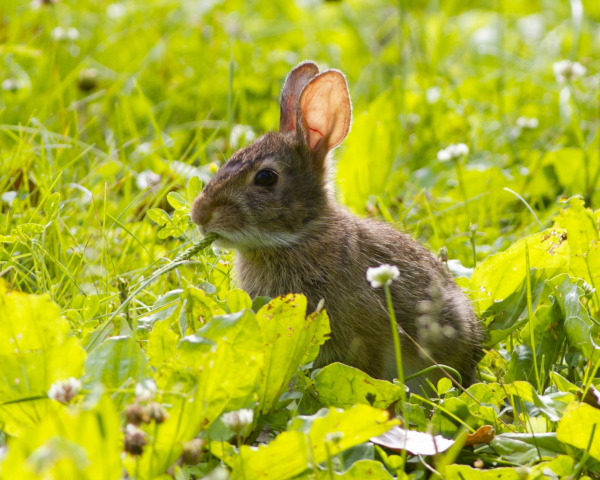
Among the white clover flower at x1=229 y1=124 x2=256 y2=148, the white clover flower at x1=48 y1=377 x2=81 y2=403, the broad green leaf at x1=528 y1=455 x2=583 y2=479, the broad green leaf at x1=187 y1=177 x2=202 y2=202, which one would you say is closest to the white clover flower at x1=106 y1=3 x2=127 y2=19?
the white clover flower at x1=229 y1=124 x2=256 y2=148

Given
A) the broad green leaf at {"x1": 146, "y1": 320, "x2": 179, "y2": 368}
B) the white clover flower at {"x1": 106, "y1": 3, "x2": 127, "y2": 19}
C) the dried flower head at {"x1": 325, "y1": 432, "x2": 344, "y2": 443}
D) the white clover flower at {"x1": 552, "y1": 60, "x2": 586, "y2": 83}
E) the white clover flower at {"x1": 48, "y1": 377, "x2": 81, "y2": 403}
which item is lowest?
the dried flower head at {"x1": 325, "y1": 432, "x2": 344, "y2": 443}

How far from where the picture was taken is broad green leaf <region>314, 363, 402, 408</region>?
9.30 ft

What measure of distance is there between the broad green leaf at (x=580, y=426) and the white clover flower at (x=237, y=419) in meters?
0.91

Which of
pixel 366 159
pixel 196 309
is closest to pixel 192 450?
pixel 196 309

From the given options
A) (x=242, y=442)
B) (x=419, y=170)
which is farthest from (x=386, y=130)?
(x=242, y=442)

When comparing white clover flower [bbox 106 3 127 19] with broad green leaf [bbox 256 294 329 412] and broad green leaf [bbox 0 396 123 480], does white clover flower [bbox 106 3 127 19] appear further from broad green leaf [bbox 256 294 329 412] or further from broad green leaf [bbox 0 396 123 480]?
broad green leaf [bbox 0 396 123 480]

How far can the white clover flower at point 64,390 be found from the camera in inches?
90.4

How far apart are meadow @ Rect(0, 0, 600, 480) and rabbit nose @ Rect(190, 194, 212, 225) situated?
0.07 meters

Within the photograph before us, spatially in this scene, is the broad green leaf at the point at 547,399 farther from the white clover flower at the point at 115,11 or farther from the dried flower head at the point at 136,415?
the white clover flower at the point at 115,11

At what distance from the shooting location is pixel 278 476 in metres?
2.31

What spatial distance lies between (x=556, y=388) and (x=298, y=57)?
446cm

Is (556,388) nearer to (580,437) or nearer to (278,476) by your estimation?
(580,437)

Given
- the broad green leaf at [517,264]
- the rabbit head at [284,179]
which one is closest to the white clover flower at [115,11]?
the rabbit head at [284,179]

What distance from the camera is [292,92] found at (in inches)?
160
